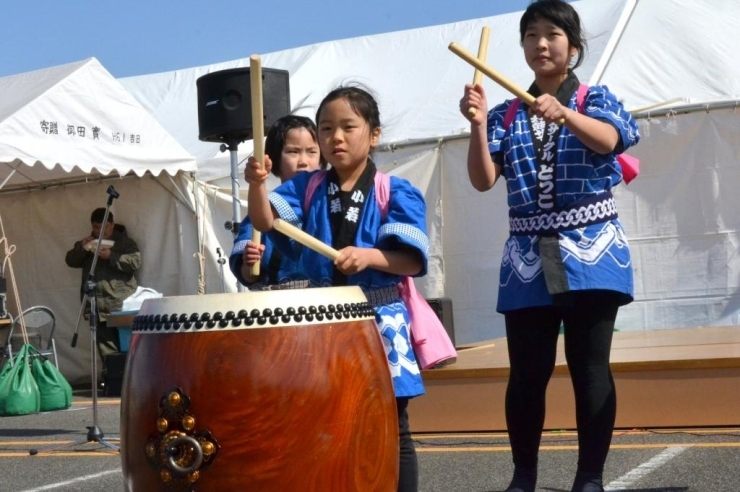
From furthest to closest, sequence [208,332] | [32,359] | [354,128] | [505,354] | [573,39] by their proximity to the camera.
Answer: [32,359]
[505,354]
[573,39]
[354,128]
[208,332]

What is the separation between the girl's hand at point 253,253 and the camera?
2.71 metres

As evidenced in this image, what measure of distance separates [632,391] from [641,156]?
390cm

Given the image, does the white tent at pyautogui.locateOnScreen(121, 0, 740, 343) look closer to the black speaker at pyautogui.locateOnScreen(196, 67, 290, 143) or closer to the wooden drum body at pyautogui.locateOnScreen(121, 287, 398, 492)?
the black speaker at pyautogui.locateOnScreen(196, 67, 290, 143)

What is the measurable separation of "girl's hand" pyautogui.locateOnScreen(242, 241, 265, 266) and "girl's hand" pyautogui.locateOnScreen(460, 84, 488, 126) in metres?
0.67

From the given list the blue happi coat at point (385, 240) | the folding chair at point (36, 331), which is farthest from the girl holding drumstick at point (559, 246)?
the folding chair at point (36, 331)

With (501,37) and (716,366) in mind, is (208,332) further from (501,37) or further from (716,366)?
(501,37)

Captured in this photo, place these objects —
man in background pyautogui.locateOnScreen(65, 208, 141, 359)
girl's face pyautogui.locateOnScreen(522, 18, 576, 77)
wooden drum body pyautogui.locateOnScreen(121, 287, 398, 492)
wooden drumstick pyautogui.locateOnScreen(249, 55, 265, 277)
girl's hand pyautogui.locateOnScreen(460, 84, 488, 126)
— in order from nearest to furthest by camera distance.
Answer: wooden drum body pyautogui.locateOnScreen(121, 287, 398, 492) < wooden drumstick pyautogui.locateOnScreen(249, 55, 265, 277) < girl's hand pyautogui.locateOnScreen(460, 84, 488, 126) < girl's face pyautogui.locateOnScreen(522, 18, 576, 77) < man in background pyautogui.locateOnScreen(65, 208, 141, 359)

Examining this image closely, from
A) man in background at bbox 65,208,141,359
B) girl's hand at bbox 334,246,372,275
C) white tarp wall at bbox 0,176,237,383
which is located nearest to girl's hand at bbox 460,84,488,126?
girl's hand at bbox 334,246,372,275

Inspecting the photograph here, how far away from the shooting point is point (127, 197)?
1014cm

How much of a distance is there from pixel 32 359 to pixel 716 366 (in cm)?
542

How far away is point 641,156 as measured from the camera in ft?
27.0

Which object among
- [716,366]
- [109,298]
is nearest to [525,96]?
[716,366]

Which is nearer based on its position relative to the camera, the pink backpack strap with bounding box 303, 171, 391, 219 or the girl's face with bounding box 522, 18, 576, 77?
the pink backpack strap with bounding box 303, 171, 391, 219

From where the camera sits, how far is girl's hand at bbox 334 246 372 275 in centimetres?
242
